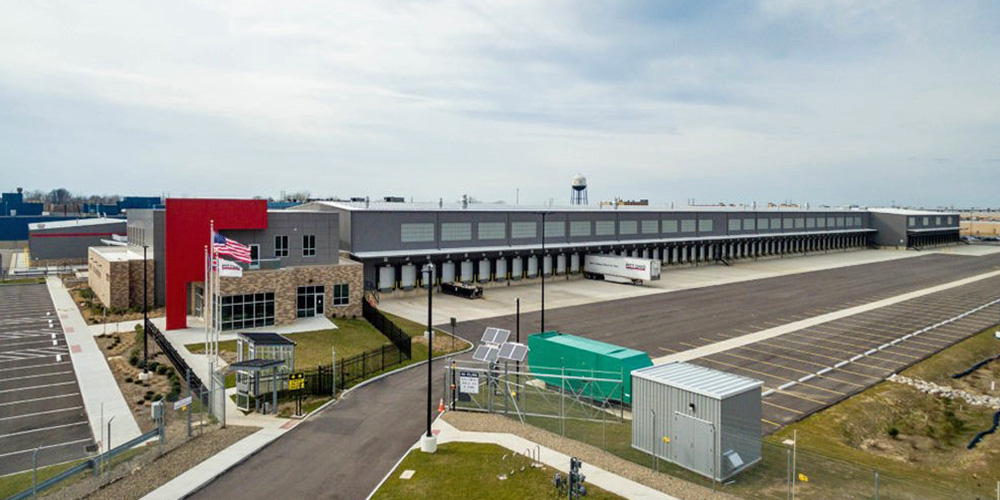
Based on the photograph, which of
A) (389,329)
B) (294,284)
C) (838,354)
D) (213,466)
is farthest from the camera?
(294,284)

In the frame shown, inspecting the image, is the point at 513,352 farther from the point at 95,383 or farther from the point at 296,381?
the point at 95,383

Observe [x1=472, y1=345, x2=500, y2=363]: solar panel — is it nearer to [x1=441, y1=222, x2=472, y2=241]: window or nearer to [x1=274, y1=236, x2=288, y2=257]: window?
[x1=274, y1=236, x2=288, y2=257]: window

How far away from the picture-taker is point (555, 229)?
75.4m

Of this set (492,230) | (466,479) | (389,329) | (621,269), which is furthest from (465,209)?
(466,479)

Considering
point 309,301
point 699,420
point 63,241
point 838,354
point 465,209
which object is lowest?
point 838,354

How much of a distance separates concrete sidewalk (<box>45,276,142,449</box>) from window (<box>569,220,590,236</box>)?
52641 millimetres

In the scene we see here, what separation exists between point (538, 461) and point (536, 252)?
5294 cm

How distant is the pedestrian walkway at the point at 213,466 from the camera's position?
727 inches

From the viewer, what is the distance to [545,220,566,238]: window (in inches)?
2949

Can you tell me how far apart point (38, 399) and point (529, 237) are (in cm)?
5192

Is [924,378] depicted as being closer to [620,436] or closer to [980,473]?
[980,473]

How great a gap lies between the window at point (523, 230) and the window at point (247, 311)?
33280 mm

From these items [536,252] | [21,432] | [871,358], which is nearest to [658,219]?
[536,252]

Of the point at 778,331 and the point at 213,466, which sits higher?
the point at 778,331
